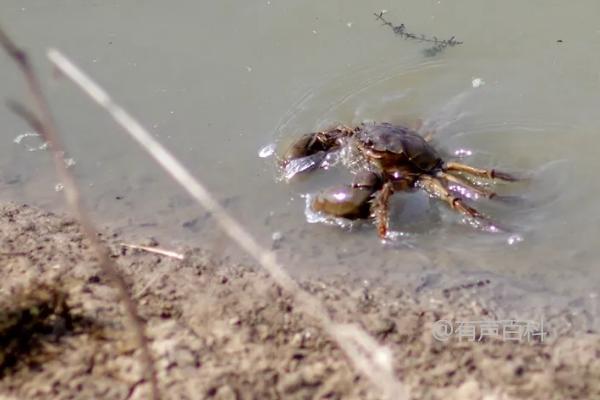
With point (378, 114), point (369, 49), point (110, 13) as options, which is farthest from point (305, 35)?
point (110, 13)

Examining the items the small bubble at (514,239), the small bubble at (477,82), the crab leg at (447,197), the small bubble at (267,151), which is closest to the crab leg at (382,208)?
the crab leg at (447,197)

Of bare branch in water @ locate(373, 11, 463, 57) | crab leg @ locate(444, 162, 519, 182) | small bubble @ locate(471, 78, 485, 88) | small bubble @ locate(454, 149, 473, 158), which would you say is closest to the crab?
crab leg @ locate(444, 162, 519, 182)

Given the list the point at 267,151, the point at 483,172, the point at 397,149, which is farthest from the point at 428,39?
the point at 267,151

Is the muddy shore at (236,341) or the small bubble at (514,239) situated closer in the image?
the muddy shore at (236,341)

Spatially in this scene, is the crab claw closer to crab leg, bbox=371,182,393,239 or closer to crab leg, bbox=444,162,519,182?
crab leg, bbox=444,162,519,182

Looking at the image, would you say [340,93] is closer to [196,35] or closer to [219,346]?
[196,35]

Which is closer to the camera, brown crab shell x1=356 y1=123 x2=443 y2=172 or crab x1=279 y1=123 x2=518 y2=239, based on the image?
crab x1=279 y1=123 x2=518 y2=239

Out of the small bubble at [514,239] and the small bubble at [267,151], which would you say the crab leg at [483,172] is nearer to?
the small bubble at [514,239]
